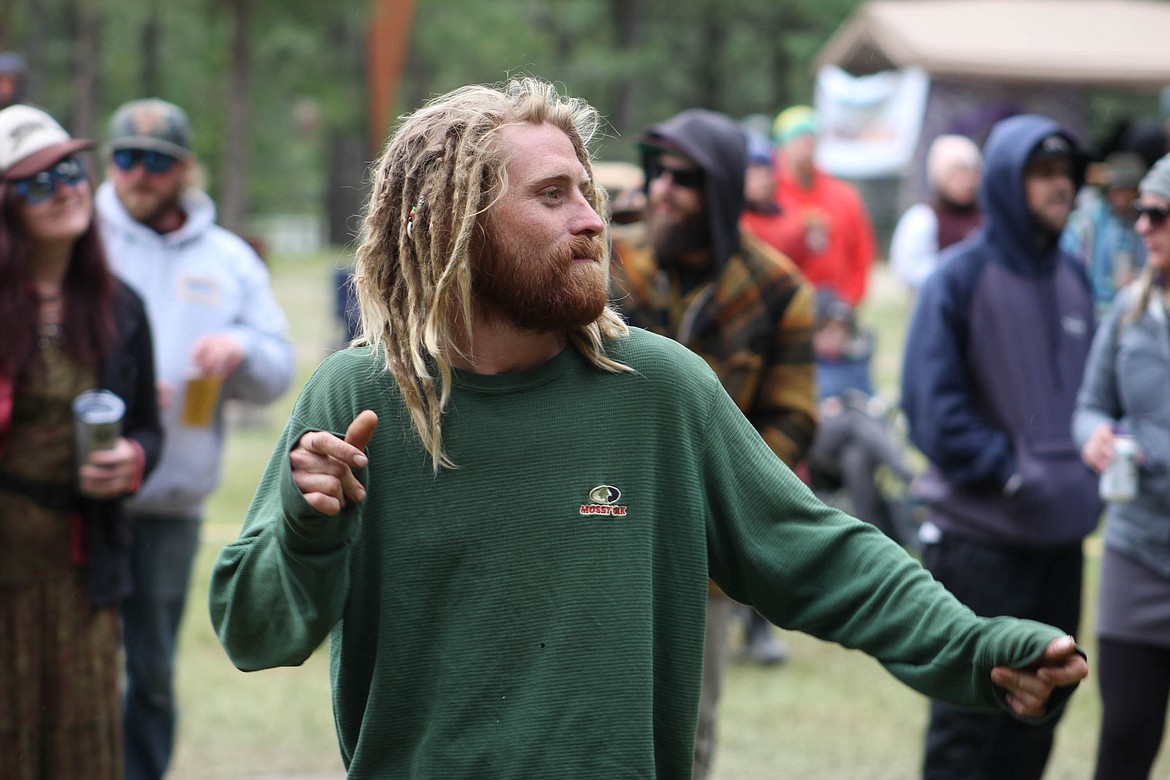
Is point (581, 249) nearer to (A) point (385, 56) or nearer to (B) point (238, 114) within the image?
(A) point (385, 56)

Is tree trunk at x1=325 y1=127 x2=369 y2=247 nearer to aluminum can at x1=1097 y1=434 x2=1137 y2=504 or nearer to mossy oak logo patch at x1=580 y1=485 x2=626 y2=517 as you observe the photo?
aluminum can at x1=1097 y1=434 x2=1137 y2=504

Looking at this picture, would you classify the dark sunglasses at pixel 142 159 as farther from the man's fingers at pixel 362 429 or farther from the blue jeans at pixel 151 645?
the man's fingers at pixel 362 429

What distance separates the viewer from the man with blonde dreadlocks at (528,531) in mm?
2426

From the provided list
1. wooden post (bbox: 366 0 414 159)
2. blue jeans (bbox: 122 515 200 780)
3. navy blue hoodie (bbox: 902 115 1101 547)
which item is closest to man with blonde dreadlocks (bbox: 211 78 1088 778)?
navy blue hoodie (bbox: 902 115 1101 547)

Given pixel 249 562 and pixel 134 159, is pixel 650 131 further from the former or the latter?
pixel 249 562

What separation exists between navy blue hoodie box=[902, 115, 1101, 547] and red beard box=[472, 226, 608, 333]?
268 centimetres

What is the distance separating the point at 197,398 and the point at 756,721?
115 inches

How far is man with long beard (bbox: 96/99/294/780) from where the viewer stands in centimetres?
521

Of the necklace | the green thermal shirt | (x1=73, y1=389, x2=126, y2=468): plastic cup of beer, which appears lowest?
(x1=73, y1=389, x2=126, y2=468): plastic cup of beer

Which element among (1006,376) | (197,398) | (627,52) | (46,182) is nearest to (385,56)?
(197,398)

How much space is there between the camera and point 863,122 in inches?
895

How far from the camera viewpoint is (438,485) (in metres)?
2.47

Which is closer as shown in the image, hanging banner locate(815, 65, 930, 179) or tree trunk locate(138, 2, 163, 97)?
hanging banner locate(815, 65, 930, 179)

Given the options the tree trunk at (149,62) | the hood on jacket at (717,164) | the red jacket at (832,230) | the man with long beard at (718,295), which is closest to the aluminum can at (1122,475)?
the man with long beard at (718,295)
